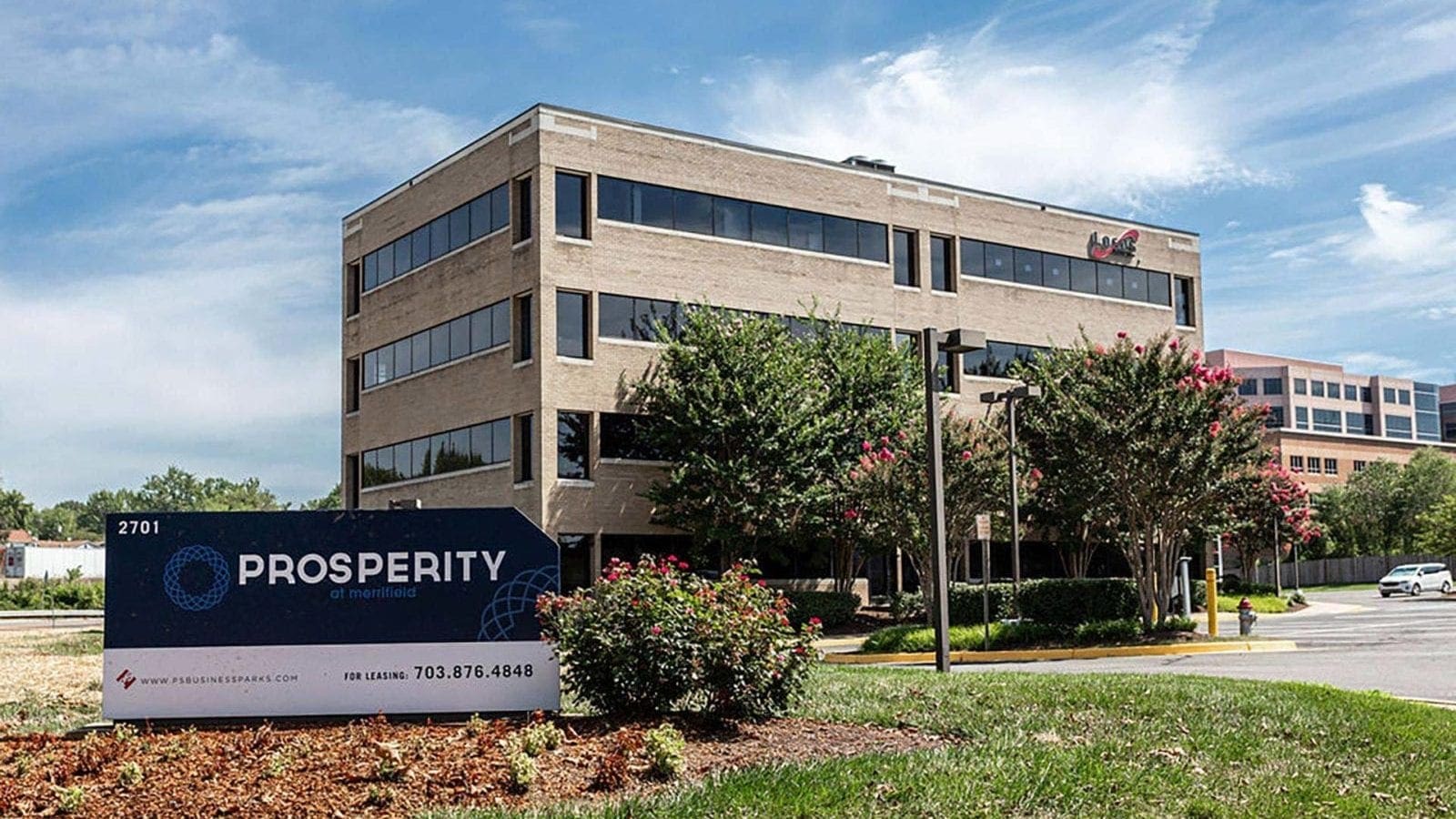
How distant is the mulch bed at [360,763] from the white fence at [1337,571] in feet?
250

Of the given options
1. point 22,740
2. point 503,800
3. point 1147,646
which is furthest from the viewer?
point 1147,646

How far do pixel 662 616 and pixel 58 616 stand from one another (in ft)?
141

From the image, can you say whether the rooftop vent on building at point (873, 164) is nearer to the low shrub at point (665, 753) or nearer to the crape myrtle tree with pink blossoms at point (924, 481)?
the crape myrtle tree with pink blossoms at point (924, 481)

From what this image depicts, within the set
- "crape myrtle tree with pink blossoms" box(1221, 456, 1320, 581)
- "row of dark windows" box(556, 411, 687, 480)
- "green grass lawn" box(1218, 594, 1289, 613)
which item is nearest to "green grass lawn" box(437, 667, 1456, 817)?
"row of dark windows" box(556, 411, 687, 480)

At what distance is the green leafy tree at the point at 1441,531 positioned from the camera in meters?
69.8

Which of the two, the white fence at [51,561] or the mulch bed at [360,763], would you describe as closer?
the mulch bed at [360,763]

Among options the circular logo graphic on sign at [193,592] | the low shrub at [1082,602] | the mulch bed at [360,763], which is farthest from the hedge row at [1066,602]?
the circular logo graphic on sign at [193,592]

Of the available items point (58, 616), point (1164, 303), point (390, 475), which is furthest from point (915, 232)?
point (58, 616)

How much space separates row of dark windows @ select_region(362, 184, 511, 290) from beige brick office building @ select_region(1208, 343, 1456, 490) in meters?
82.4

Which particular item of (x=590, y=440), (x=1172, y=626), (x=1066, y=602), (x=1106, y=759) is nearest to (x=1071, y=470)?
(x=1066, y=602)

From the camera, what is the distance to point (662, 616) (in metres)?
9.84

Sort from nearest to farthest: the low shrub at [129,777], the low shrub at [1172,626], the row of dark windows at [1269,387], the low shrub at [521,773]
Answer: the low shrub at [521,773], the low shrub at [129,777], the low shrub at [1172,626], the row of dark windows at [1269,387]

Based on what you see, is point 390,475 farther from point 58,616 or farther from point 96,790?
point 96,790

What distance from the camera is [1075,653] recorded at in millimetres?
25906
